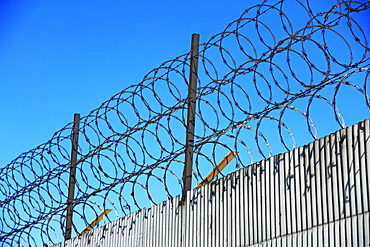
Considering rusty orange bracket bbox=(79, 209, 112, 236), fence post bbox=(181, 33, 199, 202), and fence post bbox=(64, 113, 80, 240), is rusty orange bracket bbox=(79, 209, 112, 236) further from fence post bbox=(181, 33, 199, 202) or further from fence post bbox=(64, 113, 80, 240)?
fence post bbox=(181, 33, 199, 202)

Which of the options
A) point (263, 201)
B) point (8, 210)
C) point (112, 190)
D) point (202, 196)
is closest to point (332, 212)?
point (263, 201)

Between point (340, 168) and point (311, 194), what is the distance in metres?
0.44

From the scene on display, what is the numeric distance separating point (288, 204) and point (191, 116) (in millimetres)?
2649

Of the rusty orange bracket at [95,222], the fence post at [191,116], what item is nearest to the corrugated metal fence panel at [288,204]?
the fence post at [191,116]

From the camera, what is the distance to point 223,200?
8.34 m

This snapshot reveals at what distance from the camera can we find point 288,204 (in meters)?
7.18

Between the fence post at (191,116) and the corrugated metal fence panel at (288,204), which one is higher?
the fence post at (191,116)

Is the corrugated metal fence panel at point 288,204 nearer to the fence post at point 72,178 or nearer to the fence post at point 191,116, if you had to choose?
the fence post at point 191,116

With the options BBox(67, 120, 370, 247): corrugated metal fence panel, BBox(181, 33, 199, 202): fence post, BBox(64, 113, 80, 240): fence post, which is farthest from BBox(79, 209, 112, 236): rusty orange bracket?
BBox(181, 33, 199, 202): fence post

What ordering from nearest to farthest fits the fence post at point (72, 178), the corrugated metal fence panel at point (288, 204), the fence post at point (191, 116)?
the corrugated metal fence panel at point (288, 204)
the fence post at point (191, 116)
the fence post at point (72, 178)

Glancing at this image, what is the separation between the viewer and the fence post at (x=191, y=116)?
30.5ft

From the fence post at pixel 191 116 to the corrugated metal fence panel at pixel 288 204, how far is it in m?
0.29

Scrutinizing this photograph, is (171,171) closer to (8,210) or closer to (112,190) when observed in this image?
(112,190)

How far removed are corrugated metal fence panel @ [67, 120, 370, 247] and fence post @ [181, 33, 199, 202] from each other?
11.6 inches
